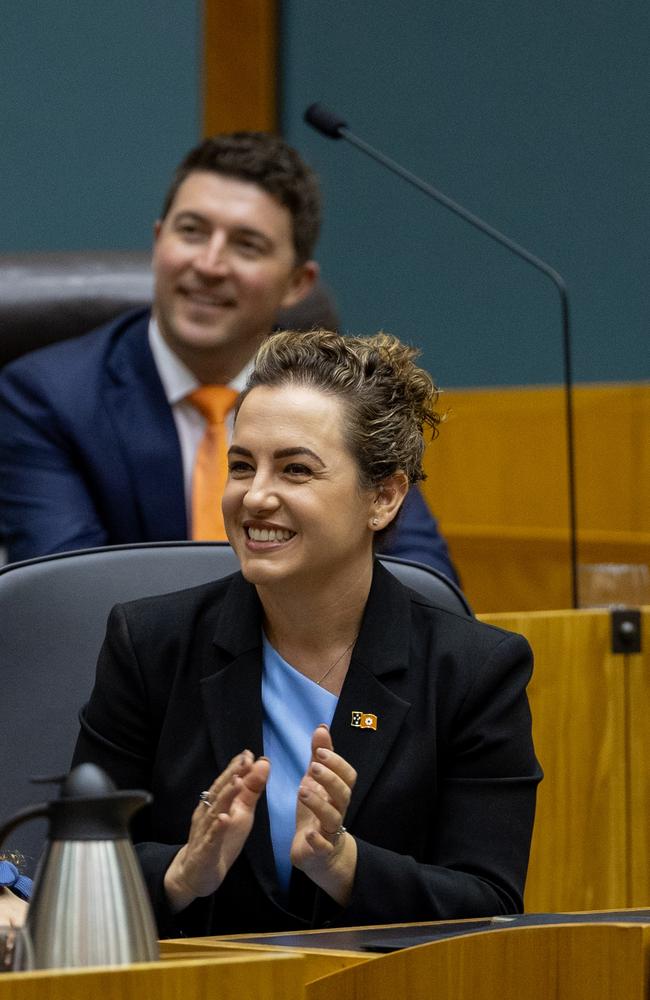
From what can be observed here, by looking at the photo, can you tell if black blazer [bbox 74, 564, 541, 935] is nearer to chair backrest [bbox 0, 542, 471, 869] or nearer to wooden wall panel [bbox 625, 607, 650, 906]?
chair backrest [bbox 0, 542, 471, 869]

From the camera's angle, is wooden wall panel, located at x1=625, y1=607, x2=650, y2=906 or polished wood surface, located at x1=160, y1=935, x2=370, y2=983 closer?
polished wood surface, located at x1=160, y1=935, x2=370, y2=983

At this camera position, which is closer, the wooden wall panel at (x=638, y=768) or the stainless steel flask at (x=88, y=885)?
the stainless steel flask at (x=88, y=885)

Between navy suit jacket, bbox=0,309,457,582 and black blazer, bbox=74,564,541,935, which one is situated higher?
navy suit jacket, bbox=0,309,457,582

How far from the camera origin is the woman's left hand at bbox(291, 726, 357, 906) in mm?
1129

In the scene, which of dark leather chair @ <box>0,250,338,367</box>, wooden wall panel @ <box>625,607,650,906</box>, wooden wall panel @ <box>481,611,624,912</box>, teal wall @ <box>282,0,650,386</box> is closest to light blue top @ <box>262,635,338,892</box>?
wooden wall panel @ <box>481,611,624,912</box>

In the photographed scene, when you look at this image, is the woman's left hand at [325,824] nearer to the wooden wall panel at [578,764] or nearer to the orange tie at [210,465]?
the wooden wall panel at [578,764]

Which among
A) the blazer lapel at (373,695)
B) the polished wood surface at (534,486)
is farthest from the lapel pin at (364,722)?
the polished wood surface at (534,486)

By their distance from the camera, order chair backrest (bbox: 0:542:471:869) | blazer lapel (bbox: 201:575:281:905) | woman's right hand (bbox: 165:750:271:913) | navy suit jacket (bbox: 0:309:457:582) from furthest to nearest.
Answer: navy suit jacket (bbox: 0:309:457:582) < chair backrest (bbox: 0:542:471:869) < blazer lapel (bbox: 201:575:281:905) < woman's right hand (bbox: 165:750:271:913)

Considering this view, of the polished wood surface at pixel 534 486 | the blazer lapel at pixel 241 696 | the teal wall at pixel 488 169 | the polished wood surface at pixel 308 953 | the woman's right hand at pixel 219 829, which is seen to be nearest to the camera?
the polished wood surface at pixel 308 953

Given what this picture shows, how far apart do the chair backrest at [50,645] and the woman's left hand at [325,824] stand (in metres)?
0.33

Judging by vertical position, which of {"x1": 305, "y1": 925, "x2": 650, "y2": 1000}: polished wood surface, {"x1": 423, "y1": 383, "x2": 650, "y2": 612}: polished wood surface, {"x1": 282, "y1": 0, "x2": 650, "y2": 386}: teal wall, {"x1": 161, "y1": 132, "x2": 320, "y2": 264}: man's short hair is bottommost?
{"x1": 305, "y1": 925, "x2": 650, "y2": 1000}: polished wood surface

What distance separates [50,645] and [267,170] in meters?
1.06

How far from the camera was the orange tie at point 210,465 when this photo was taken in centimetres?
210

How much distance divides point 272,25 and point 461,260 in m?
1.09
